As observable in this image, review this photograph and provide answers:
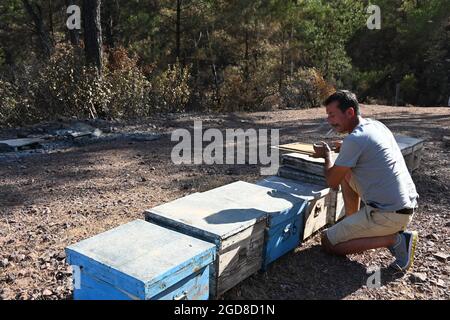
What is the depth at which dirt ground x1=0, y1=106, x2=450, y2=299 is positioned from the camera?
9.66ft

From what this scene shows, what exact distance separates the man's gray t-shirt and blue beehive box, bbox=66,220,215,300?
124 centimetres

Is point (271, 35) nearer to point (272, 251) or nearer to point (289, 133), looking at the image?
point (289, 133)

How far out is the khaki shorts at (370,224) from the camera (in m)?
3.08

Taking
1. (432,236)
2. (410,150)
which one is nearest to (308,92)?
(410,150)

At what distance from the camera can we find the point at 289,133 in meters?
7.77

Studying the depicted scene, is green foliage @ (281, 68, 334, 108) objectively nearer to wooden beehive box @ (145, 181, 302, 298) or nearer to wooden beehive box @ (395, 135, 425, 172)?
wooden beehive box @ (395, 135, 425, 172)

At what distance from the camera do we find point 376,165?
304 centimetres

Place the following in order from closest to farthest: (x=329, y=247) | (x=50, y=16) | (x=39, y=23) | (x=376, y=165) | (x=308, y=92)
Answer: (x=376, y=165)
(x=329, y=247)
(x=308, y=92)
(x=39, y=23)
(x=50, y=16)

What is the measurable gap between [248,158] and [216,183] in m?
1.18

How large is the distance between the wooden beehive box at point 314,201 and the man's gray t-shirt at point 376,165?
0.39 metres

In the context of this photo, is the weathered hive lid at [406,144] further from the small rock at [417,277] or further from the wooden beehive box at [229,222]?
the wooden beehive box at [229,222]

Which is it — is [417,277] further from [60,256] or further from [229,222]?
[60,256]

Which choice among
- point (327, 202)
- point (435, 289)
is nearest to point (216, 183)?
point (327, 202)

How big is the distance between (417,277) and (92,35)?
7804mm
